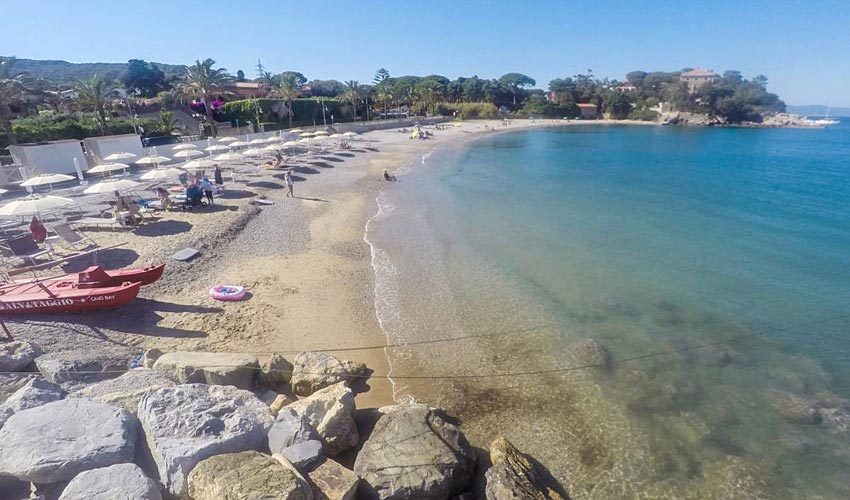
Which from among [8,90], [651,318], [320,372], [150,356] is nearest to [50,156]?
[8,90]

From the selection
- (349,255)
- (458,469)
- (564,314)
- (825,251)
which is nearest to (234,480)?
(458,469)

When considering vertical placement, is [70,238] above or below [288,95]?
below

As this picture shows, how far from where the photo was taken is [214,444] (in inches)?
241

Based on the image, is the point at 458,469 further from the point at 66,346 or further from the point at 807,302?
the point at 807,302

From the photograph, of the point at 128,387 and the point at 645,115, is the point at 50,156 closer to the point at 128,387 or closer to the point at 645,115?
the point at 128,387

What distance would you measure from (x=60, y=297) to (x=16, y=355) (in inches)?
106

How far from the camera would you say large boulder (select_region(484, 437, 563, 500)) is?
250 inches

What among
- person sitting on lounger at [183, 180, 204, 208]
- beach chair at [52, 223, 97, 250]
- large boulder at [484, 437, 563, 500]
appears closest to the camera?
large boulder at [484, 437, 563, 500]

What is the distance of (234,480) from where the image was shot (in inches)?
210

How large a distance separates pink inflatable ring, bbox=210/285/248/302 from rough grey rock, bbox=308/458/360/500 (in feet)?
25.4

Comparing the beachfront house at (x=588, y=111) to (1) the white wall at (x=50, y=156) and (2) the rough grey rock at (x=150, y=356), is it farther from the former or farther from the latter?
(2) the rough grey rock at (x=150, y=356)

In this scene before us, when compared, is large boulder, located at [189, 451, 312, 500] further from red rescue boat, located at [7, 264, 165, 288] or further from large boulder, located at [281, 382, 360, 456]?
red rescue boat, located at [7, 264, 165, 288]

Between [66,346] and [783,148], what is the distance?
85.1m

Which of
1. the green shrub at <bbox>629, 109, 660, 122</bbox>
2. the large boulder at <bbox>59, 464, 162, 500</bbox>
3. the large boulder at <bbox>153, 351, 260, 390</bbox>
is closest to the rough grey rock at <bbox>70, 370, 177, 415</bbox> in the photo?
the large boulder at <bbox>153, 351, 260, 390</bbox>
